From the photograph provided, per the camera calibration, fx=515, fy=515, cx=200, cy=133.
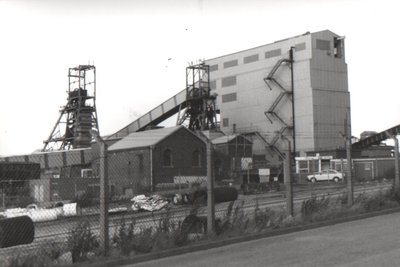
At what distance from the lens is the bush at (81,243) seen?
359 inches

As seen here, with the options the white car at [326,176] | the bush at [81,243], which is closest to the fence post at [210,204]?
the bush at [81,243]

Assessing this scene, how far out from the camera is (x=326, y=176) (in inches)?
2431

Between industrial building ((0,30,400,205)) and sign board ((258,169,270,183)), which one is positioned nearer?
sign board ((258,169,270,183))

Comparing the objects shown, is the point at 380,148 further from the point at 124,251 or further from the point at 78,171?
the point at 124,251

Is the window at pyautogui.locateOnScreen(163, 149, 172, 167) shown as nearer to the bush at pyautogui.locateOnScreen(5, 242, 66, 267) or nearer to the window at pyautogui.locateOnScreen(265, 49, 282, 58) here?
the window at pyautogui.locateOnScreen(265, 49, 282, 58)

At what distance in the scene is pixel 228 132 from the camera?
80.9 metres

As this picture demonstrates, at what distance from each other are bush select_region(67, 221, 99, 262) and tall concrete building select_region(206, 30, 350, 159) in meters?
64.1

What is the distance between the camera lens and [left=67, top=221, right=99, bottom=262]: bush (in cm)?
911

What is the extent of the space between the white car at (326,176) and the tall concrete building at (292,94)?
945 cm

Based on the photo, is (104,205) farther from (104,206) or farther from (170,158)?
(170,158)

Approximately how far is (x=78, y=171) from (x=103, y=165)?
191 feet

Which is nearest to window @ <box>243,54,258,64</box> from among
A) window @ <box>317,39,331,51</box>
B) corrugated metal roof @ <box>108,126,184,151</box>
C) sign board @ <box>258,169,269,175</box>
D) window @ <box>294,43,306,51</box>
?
window @ <box>294,43,306,51</box>

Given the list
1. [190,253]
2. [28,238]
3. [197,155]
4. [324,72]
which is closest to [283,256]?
[190,253]

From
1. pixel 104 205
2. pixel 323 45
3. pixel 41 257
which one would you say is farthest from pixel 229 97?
pixel 41 257
